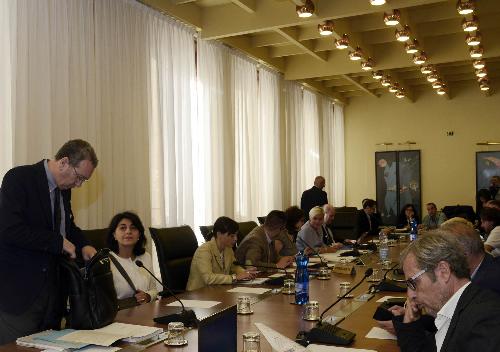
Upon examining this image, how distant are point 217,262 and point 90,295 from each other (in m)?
1.67

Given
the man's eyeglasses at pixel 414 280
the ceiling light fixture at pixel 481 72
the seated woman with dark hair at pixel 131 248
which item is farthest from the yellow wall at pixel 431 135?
the man's eyeglasses at pixel 414 280

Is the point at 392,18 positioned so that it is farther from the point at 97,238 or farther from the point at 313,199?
the point at 313,199

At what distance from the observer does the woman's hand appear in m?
3.27

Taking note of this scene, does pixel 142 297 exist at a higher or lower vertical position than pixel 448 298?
Result: lower

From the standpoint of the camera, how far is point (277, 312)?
2727 mm

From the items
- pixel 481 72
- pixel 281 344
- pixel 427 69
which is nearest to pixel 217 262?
pixel 281 344

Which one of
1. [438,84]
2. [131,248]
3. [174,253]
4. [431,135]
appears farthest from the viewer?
[431,135]

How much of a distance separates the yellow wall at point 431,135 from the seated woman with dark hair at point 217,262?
901 centimetres

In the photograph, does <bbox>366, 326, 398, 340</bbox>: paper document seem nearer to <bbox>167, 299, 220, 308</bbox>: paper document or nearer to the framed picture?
<bbox>167, 299, 220, 308</bbox>: paper document

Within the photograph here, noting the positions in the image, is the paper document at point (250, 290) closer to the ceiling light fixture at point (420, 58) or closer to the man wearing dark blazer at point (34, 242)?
the man wearing dark blazer at point (34, 242)

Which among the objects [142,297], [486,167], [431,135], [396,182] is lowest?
[142,297]

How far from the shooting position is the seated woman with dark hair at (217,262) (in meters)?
3.71

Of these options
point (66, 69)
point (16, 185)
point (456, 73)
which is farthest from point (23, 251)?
point (456, 73)

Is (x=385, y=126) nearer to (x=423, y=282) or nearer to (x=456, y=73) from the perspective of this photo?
(x=456, y=73)
